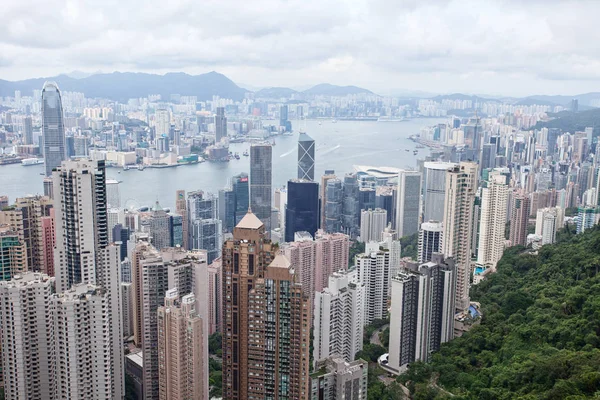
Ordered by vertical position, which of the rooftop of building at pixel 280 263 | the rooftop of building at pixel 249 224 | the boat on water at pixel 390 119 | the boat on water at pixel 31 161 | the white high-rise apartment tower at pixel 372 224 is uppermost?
the boat on water at pixel 390 119

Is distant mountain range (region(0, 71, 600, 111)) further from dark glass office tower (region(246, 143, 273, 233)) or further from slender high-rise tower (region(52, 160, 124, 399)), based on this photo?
slender high-rise tower (region(52, 160, 124, 399))

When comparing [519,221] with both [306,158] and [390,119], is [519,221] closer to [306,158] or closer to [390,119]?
[306,158]

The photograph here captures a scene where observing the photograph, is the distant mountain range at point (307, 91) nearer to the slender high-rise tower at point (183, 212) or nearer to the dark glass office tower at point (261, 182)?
the dark glass office tower at point (261, 182)

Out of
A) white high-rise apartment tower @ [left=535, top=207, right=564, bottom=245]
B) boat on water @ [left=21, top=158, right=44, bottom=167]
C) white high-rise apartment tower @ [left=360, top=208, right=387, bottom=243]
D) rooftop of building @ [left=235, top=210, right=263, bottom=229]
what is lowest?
white high-rise apartment tower @ [left=360, top=208, right=387, bottom=243]

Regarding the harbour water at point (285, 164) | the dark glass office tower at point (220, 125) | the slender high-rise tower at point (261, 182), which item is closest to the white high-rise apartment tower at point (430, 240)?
the slender high-rise tower at point (261, 182)

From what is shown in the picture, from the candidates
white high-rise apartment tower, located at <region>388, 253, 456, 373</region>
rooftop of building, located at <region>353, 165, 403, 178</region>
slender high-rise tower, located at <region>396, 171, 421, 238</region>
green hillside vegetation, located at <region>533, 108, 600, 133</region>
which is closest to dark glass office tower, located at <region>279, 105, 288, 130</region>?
rooftop of building, located at <region>353, 165, 403, 178</region>

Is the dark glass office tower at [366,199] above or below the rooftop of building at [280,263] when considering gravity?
below
